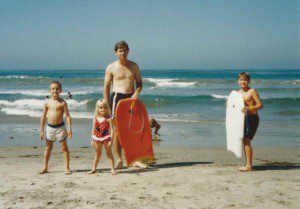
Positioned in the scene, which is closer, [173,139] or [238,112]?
[238,112]

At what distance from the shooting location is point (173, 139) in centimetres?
1012

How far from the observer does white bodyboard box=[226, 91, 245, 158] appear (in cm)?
591

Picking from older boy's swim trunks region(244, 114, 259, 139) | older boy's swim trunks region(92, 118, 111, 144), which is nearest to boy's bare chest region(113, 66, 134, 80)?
older boy's swim trunks region(92, 118, 111, 144)

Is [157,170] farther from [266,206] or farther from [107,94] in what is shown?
[266,206]

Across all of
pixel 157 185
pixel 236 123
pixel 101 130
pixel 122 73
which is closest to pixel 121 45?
pixel 122 73

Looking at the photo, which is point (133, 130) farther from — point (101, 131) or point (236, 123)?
point (236, 123)

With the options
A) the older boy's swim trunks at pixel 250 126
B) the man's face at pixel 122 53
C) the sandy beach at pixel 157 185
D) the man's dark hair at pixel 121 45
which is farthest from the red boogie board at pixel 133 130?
the older boy's swim trunks at pixel 250 126

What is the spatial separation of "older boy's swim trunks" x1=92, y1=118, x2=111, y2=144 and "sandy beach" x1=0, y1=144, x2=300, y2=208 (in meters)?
0.54

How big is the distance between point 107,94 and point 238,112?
2089mm

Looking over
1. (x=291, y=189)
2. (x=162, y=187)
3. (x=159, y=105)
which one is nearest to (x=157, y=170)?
(x=162, y=187)

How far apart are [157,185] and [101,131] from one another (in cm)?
123

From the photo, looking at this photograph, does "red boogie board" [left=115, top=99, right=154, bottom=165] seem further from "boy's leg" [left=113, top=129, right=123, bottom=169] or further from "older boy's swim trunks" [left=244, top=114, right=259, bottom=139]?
"older boy's swim trunks" [left=244, top=114, right=259, bottom=139]

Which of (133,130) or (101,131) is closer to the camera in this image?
(101,131)

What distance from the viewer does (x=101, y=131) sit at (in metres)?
5.72
